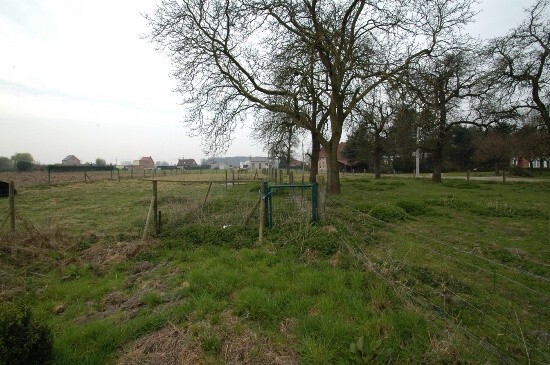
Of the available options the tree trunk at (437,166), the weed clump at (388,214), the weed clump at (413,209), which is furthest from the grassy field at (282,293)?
the tree trunk at (437,166)

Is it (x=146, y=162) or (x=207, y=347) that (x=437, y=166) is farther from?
(x=146, y=162)

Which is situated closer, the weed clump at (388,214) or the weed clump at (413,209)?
the weed clump at (388,214)

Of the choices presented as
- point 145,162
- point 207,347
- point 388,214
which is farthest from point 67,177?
point 145,162

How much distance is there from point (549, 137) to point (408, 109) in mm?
14741

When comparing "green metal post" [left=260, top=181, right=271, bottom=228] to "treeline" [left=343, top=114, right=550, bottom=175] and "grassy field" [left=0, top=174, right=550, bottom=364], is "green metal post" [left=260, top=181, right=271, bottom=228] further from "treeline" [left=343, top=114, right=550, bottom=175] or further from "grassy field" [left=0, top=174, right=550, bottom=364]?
"treeline" [left=343, top=114, right=550, bottom=175]

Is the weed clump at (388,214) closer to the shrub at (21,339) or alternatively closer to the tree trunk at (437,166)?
the shrub at (21,339)

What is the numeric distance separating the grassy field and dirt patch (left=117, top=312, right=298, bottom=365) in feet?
0.05

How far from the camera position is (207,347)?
134 inches

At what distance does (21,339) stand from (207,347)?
171 centimetres

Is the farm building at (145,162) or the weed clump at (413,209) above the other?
the farm building at (145,162)

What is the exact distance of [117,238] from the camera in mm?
8039

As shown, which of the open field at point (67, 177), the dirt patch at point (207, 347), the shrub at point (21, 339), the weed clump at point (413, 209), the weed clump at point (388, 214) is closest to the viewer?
the shrub at point (21, 339)

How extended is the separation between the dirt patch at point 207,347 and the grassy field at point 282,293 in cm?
2

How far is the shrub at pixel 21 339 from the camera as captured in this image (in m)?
2.91
